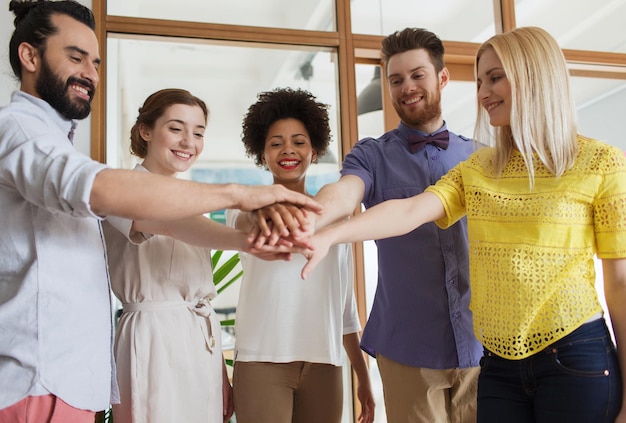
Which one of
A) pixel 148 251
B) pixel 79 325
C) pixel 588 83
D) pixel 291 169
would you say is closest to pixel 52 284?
pixel 79 325

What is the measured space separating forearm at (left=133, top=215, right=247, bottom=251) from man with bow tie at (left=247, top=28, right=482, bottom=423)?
0.27m

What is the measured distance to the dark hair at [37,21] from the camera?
1514 mm

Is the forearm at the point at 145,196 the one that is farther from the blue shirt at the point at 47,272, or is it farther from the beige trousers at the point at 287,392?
the beige trousers at the point at 287,392

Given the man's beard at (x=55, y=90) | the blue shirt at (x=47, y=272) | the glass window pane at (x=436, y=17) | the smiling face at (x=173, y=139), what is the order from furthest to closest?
the glass window pane at (x=436, y=17) → the smiling face at (x=173, y=139) → the man's beard at (x=55, y=90) → the blue shirt at (x=47, y=272)

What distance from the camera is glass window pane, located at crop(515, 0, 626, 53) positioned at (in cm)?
353

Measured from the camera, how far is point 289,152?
2.20 metres

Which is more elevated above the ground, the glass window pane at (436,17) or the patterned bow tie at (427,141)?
the glass window pane at (436,17)

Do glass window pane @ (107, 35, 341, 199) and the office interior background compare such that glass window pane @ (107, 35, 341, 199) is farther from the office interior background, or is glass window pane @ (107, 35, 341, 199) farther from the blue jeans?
the blue jeans

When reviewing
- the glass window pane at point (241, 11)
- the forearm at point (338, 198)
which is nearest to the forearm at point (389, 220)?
the forearm at point (338, 198)

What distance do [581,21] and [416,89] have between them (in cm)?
213

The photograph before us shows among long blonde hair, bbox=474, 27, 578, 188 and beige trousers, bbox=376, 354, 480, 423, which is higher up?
long blonde hair, bbox=474, 27, 578, 188

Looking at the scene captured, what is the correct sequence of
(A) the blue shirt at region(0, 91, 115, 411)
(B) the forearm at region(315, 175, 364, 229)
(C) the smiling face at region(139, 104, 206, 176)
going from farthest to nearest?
1. (C) the smiling face at region(139, 104, 206, 176)
2. (B) the forearm at region(315, 175, 364, 229)
3. (A) the blue shirt at region(0, 91, 115, 411)

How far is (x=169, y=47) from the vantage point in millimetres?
2967

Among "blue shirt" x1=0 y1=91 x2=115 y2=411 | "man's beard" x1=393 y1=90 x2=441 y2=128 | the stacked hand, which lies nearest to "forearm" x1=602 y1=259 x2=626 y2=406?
the stacked hand
